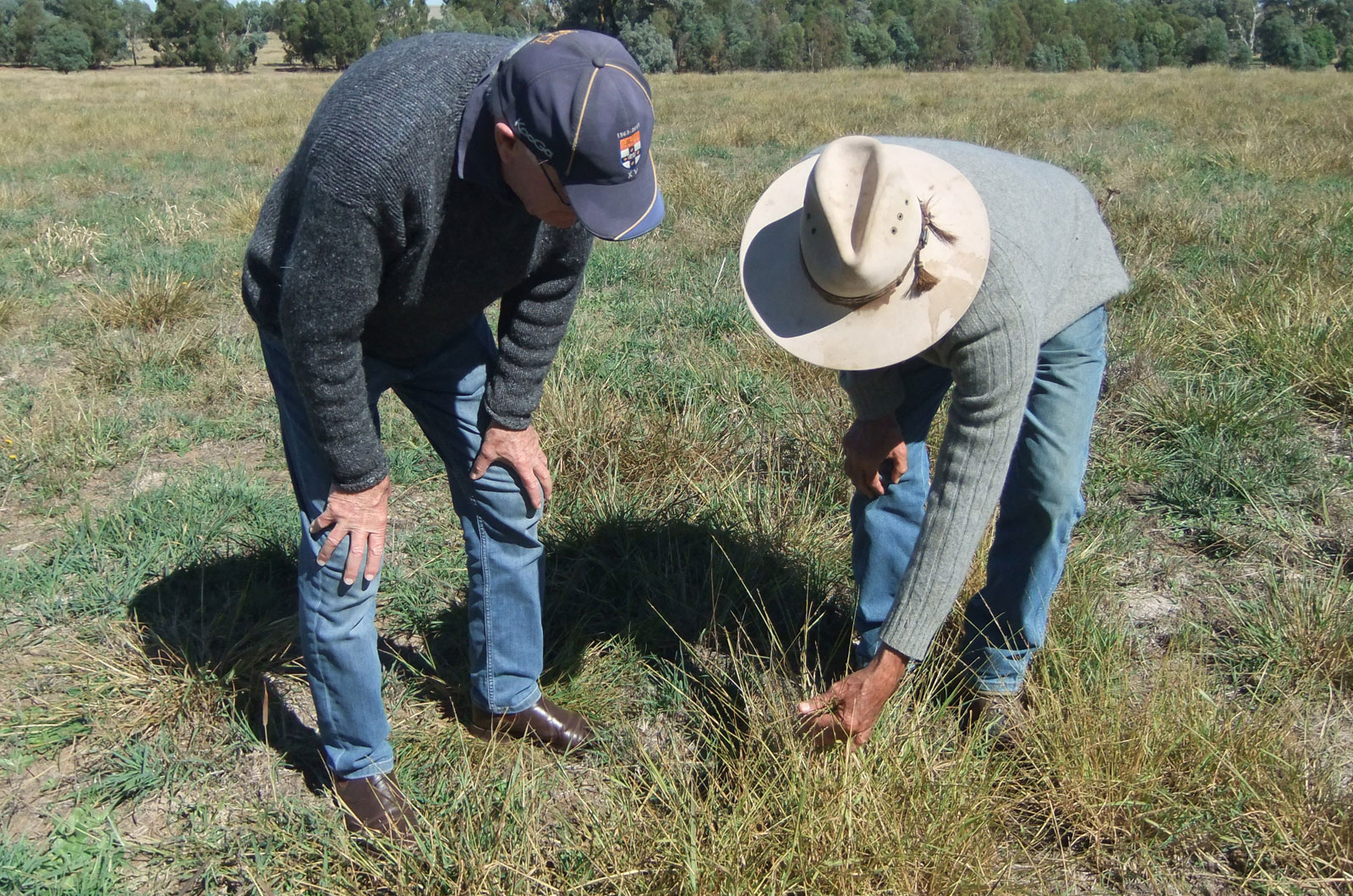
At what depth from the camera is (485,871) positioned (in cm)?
174

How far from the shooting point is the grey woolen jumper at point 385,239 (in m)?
1.52

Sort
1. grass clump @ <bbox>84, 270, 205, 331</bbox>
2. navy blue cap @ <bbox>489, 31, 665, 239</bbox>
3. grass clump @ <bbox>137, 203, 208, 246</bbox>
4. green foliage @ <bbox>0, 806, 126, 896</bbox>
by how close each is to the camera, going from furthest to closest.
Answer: grass clump @ <bbox>137, 203, 208, 246</bbox> < grass clump @ <bbox>84, 270, 205, 331</bbox> < green foliage @ <bbox>0, 806, 126, 896</bbox> < navy blue cap @ <bbox>489, 31, 665, 239</bbox>

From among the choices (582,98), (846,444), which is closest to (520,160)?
(582,98)

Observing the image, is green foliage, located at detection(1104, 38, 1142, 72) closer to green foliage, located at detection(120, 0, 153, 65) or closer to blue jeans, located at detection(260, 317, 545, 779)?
blue jeans, located at detection(260, 317, 545, 779)

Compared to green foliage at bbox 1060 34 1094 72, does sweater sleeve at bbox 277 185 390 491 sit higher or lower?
lower

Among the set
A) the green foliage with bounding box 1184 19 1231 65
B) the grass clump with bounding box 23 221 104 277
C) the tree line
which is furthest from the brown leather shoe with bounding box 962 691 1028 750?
the green foliage with bounding box 1184 19 1231 65

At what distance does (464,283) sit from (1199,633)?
2116 mm

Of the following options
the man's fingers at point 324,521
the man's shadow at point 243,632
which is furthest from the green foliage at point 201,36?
the man's fingers at point 324,521

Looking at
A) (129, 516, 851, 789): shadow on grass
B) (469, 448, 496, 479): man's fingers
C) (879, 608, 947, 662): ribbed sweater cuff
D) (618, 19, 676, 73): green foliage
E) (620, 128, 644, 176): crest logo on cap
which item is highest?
(618, 19, 676, 73): green foliage

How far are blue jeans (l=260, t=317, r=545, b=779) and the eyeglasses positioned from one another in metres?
0.59

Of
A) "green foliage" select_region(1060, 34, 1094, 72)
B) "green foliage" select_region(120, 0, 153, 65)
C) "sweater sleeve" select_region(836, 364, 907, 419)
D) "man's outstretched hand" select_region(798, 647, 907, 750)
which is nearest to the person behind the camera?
"man's outstretched hand" select_region(798, 647, 907, 750)

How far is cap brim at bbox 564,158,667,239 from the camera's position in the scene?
59.5 inches

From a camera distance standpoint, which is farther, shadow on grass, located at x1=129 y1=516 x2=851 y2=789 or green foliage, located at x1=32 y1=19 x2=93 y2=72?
green foliage, located at x1=32 y1=19 x2=93 y2=72

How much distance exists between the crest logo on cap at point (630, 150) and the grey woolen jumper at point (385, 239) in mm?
255
